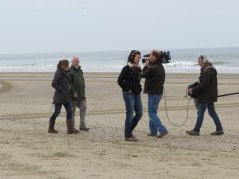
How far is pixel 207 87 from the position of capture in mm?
9297

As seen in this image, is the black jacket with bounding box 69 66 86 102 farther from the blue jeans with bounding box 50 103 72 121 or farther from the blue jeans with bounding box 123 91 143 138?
the blue jeans with bounding box 123 91 143 138

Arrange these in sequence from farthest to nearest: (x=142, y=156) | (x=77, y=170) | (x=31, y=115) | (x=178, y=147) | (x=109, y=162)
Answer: (x=31, y=115), (x=178, y=147), (x=142, y=156), (x=109, y=162), (x=77, y=170)

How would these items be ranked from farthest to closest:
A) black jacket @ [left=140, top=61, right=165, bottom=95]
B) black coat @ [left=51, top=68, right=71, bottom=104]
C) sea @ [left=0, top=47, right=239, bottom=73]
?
sea @ [left=0, top=47, right=239, bottom=73] < black coat @ [left=51, top=68, right=71, bottom=104] < black jacket @ [left=140, top=61, right=165, bottom=95]

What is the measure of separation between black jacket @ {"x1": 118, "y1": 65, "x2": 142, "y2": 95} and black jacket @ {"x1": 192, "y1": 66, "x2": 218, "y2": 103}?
1240 millimetres

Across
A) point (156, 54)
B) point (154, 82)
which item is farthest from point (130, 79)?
point (156, 54)

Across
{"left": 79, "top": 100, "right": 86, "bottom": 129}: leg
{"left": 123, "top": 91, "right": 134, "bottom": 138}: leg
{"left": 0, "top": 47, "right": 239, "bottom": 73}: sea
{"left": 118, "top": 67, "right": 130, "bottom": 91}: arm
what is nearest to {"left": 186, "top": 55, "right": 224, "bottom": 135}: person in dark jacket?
{"left": 123, "top": 91, "right": 134, "bottom": 138}: leg

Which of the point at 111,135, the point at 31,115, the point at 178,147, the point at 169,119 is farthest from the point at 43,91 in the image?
the point at 178,147

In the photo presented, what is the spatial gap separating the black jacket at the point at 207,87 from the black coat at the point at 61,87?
239 centimetres

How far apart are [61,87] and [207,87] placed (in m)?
2.74

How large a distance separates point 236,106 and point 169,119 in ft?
Answer: 11.7

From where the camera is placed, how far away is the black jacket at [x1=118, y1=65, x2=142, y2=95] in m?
8.66

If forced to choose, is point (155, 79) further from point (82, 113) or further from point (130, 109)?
point (82, 113)

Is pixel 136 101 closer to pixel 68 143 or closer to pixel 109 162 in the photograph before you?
pixel 68 143

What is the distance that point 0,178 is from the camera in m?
5.75
